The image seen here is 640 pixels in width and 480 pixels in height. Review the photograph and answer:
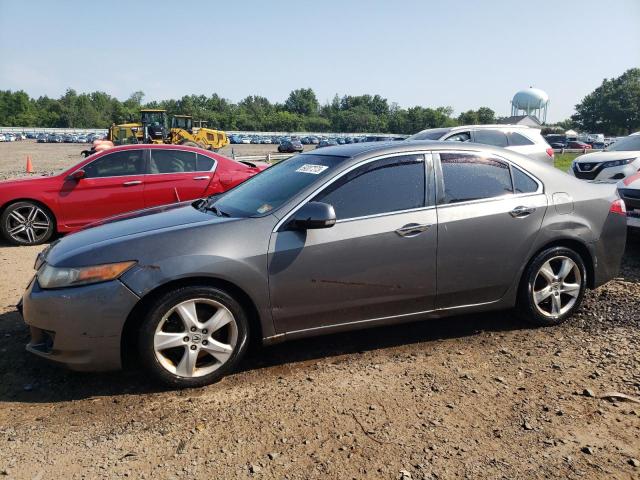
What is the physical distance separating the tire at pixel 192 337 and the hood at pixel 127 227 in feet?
1.80

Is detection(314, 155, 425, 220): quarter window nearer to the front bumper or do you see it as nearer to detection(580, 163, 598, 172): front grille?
the front bumper

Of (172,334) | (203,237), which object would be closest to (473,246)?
(203,237)

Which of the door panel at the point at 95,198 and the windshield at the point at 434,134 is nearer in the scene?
the door panel at the point at 95,198

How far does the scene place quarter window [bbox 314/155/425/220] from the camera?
3.69 meters

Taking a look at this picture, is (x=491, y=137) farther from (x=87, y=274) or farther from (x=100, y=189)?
(x=87, y=274)

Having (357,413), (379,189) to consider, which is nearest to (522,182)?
(379,189)

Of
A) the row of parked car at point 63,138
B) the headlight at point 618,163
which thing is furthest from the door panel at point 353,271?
the row of parked car at point 63,138

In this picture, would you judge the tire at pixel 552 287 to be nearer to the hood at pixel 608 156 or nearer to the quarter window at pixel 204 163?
the quarter window at pixel 204 163

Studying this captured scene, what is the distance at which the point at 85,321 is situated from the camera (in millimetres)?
3141

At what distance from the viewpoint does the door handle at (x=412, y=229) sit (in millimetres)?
3723

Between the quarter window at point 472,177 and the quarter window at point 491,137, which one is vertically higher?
the quarter window at point 491,137

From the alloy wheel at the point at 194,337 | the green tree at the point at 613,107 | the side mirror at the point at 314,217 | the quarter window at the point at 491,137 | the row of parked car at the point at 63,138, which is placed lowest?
the alloy wheel at the point at 194,337

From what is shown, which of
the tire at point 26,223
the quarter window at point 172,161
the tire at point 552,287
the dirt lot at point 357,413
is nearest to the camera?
the dirt lot at point 357,413

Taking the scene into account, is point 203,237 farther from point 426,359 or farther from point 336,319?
point 426,359
